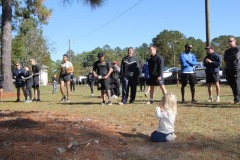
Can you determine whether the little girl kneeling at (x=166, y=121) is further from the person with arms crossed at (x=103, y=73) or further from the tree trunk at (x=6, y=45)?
the tree trunk at (x=6, y=45)

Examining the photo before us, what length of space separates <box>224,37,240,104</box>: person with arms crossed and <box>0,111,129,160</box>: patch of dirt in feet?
16.5

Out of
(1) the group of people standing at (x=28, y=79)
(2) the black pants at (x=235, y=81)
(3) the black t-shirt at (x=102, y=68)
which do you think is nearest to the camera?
(2) the black pants at (x=235, y=81)

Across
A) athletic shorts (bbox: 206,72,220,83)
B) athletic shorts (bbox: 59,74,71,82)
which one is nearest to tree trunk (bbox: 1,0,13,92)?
athletic shorts (bbox: 59,74,71,82)

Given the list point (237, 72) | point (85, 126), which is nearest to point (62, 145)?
point (85, 126)

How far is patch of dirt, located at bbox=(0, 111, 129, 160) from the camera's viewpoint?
15.9ft

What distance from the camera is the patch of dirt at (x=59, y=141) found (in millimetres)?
4846

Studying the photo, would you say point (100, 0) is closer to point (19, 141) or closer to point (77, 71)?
point (19, 141)

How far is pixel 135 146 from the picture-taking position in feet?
18.3

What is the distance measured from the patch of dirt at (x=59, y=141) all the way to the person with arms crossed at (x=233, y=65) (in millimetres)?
5030

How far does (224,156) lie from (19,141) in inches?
112

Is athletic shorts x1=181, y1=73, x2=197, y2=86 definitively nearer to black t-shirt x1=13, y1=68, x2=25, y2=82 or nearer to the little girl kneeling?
the little girl kneeling

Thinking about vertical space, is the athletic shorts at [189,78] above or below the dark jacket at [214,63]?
below

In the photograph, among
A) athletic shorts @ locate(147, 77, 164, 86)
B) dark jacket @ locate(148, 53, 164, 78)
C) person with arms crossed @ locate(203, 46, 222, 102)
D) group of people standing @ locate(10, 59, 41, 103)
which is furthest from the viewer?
group of people standing @ locate(10, 59, 41, 103)

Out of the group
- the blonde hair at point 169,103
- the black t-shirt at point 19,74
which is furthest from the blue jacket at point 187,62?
the black t-shirt at point 19,74
